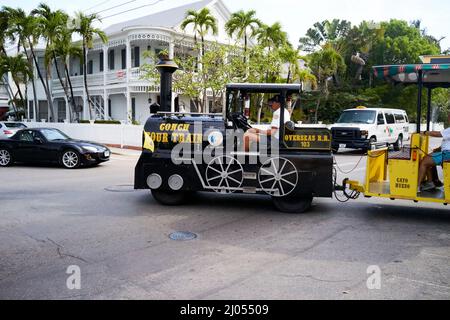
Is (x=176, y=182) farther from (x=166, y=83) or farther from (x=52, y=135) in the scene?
(x=52, y=135)

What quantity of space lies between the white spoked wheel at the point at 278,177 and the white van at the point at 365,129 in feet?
40.8

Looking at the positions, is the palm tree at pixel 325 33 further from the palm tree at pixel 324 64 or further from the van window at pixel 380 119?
the van window at pixel 380 119

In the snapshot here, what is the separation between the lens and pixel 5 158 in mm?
14273

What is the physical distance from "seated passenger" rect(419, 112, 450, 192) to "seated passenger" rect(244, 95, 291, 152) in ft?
7.73

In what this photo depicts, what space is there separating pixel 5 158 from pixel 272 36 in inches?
666

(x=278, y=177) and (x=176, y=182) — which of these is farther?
(x=176, y=182)

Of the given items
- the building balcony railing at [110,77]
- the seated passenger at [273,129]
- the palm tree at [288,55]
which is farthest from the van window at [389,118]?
the seated passenger at [273,129]

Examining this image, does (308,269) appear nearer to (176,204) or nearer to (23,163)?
(176,204)

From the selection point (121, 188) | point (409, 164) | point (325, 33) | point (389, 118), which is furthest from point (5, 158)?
point (325, 33)

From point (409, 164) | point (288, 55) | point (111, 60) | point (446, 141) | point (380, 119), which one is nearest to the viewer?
point (446, 141)

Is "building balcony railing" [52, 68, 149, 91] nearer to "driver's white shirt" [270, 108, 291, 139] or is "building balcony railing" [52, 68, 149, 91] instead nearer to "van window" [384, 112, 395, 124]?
"van window" [384, 112, 395, 124]

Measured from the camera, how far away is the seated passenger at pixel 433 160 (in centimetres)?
684

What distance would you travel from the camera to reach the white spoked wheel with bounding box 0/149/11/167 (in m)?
14.2
